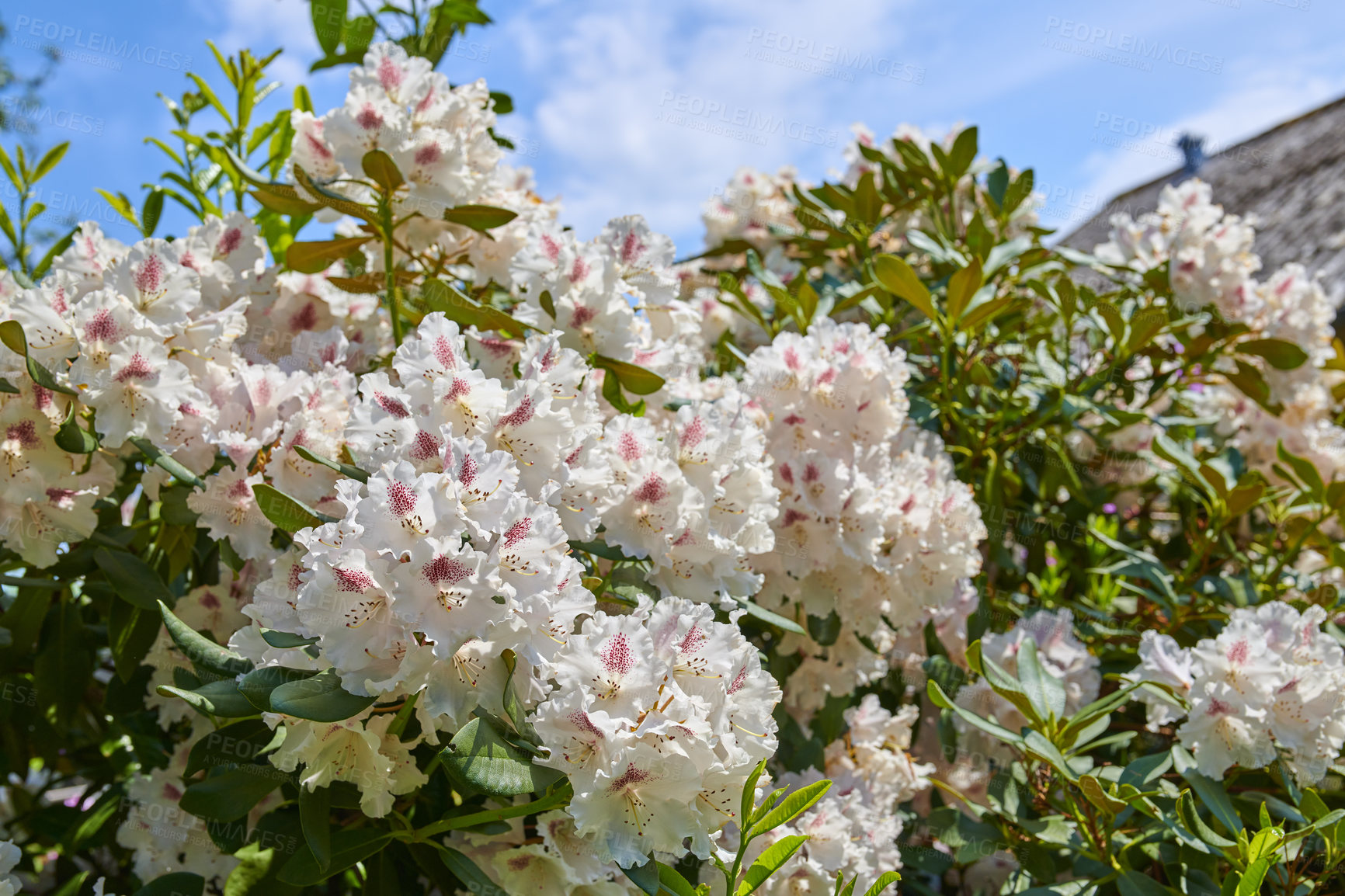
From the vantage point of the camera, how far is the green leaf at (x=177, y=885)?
1.20 metres

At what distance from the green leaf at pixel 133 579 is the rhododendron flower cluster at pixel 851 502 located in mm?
884

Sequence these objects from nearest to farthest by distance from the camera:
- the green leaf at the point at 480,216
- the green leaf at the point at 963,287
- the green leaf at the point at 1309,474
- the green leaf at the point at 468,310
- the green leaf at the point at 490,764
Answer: the green leaf at the point at 490,764
the green leaf at the point at 468,310
the green leaf at the point at 480,216
the green leaf at the point at 963,287
the green leaf at the point at 1309,474

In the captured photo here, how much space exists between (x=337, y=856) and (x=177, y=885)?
337 millimetres

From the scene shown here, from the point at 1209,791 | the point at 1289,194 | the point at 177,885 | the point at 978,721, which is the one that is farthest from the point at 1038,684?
the point at 1289,194

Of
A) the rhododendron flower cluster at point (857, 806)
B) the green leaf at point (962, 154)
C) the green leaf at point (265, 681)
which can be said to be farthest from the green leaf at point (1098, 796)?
the green leaf at point (962, 154)

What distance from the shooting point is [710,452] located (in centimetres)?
123

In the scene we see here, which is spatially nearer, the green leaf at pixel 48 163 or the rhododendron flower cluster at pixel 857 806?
the rhododendron flower cluster at pixel 857 806

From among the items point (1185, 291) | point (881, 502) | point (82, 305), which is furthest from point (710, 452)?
point (1185, 291)

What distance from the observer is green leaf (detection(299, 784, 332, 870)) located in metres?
1.00

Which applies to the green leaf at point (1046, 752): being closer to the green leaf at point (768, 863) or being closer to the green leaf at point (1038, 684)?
the green leaf at point (1038, 684)

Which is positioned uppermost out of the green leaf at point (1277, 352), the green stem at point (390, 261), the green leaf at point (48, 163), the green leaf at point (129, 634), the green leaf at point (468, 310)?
the green leaf at point (48, 163)

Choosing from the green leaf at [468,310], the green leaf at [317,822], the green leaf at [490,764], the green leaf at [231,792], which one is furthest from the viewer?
the green leaf at [468,310]

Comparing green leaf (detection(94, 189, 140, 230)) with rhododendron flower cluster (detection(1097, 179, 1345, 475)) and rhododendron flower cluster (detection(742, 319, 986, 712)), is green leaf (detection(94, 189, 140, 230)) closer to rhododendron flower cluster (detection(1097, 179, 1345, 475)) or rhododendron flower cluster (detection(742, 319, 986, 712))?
rhododendron flower cluster (detection(742, 319, 986, 712))

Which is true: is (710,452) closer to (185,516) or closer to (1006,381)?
(185,516)
